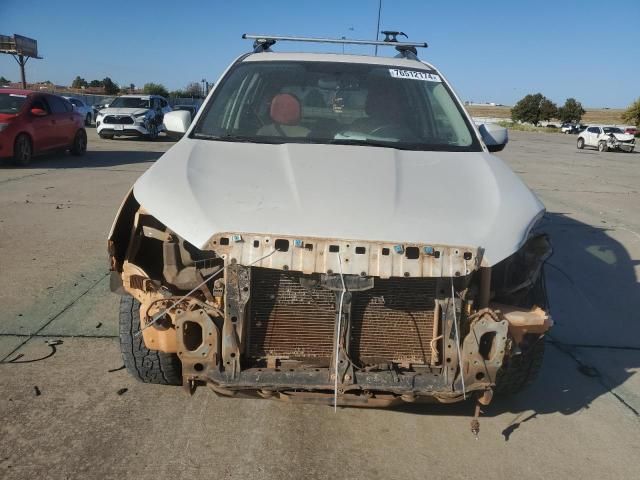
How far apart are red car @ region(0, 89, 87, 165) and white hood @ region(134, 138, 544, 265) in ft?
34.2

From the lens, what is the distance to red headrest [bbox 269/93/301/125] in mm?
3928

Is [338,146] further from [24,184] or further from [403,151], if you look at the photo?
[24,184]

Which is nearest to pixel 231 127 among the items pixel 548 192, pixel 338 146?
pixel 338 146

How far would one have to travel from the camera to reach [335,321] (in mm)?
2771

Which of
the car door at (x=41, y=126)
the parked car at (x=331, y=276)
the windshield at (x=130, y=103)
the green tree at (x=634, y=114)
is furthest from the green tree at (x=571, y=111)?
the parked car at (x=331, y=276)

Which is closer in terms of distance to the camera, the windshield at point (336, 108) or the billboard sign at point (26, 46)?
the windshield at point (336, 108)

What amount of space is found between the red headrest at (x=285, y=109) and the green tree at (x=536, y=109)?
295 ft

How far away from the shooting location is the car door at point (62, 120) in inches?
542

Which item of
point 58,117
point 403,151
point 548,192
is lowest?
point 548,192

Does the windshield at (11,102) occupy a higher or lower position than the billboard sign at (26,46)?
lower

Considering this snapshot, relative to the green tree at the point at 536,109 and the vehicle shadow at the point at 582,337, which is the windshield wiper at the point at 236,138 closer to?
the vehicle shadow at the point at 582,337

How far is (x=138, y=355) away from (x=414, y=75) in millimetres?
2706

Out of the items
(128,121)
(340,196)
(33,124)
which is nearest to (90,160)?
(33,124)

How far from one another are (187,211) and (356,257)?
79 cm
